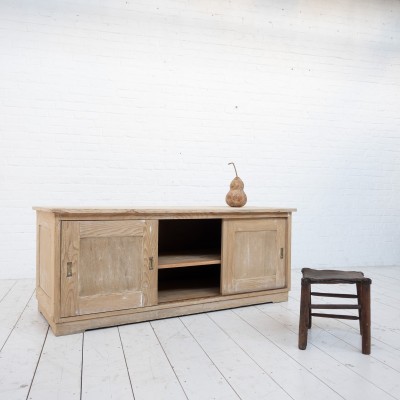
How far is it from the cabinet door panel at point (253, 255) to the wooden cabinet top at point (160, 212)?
2.7 inches

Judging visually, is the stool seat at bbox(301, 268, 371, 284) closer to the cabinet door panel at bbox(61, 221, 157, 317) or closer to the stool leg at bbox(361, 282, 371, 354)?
the stool leg at bbox(361, 282, 371, 354)

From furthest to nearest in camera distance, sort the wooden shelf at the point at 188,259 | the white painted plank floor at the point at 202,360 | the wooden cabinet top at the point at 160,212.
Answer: the wooden shelf at the point at 188,259 < the wooden cabinet top at the point at 160,212 < the white painted plank floor at the point at 202,360

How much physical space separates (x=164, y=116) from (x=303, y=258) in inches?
88.2

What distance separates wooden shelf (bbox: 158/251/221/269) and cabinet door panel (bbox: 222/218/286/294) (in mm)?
108

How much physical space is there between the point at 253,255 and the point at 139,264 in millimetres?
873

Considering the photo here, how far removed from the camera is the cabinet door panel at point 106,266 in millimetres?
2205

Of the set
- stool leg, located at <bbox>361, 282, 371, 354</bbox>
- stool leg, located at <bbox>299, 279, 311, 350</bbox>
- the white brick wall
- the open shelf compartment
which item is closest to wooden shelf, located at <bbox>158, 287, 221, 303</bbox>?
the open shelf compartment

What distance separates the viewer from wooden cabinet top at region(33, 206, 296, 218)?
2178 millimetres

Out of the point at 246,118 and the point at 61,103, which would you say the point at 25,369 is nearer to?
the point at 61,103

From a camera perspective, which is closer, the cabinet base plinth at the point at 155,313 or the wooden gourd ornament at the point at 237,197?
the cabinet base plinth at the point at 155,313

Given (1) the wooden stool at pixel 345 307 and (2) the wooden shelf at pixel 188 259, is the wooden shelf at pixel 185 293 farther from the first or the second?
(1) the wooden stool at pixel 345 307

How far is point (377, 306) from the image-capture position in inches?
116

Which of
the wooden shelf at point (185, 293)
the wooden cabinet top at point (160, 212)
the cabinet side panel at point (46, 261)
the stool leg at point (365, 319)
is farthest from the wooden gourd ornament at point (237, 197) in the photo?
the cabinet side panel at point (46, 261)

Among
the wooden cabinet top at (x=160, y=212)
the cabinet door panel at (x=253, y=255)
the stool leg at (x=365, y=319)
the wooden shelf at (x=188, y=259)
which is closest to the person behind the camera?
the stool leg at (x=365, y=319)
